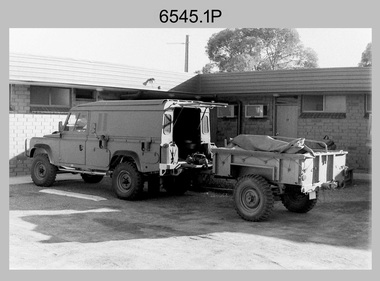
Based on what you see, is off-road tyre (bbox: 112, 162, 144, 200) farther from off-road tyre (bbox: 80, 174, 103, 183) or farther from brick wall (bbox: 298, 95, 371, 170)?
brick wall (bbox: 298, 95, 371, 170)

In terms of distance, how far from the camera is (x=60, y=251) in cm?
740

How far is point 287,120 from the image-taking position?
62.7ft

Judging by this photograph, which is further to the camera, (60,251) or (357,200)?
(357,200)

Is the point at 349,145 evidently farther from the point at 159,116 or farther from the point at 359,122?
the point at 159,116

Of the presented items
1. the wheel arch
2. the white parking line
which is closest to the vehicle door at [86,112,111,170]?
the wheel arch

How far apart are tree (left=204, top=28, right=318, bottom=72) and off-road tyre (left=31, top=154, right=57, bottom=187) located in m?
33.3

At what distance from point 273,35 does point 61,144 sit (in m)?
37.1

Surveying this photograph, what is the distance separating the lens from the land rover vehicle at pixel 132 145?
Result: 11609 mm

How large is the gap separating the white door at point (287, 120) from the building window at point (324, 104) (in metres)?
0.46

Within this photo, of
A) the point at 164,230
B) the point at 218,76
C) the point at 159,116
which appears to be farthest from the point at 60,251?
the point at 218,76

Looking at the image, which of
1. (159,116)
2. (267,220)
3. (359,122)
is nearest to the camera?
(267,220)

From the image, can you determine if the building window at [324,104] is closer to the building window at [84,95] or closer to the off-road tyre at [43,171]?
the building window at [84,95]

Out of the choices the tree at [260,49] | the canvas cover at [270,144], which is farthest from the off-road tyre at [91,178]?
the tree at [260,49]

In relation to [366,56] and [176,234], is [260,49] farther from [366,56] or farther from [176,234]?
[176,234]
